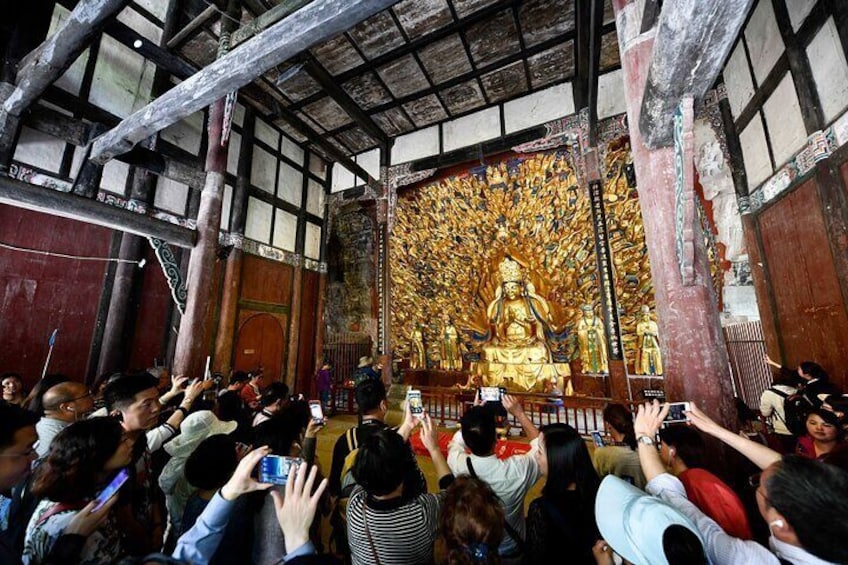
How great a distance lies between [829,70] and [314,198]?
900 centimetres

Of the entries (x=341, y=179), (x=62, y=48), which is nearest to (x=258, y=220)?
(x=341, y=179)

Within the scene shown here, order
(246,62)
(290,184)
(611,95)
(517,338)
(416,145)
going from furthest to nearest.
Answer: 1. (290,184)
2. (416,145)
3. (517,338)
4. (611,95)
5. (246,62)

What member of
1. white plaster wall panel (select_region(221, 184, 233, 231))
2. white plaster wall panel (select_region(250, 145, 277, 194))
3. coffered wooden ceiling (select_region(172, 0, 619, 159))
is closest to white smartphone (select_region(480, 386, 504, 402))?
coffered wooden ceiling (select_region(172, 0, 619, 159))

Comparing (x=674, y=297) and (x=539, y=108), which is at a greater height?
(x=539, y=108)

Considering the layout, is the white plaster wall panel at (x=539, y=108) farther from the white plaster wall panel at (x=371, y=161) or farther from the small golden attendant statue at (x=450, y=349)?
the small golden attendant statue at (x=450, y=349)

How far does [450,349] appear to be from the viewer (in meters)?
7.72

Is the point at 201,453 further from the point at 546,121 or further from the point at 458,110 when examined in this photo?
the point at 458,110

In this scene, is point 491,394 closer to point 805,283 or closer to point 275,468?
point 275,468

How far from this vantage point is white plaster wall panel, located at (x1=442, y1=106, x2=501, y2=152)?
23.9ft

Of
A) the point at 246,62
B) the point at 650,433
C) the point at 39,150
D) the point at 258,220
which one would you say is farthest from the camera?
the point at 258,220

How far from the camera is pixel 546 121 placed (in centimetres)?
670

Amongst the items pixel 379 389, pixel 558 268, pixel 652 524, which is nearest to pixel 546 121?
pixel 558 268

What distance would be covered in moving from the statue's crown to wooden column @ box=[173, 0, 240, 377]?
5277mm

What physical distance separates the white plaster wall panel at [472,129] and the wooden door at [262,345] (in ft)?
18.5
